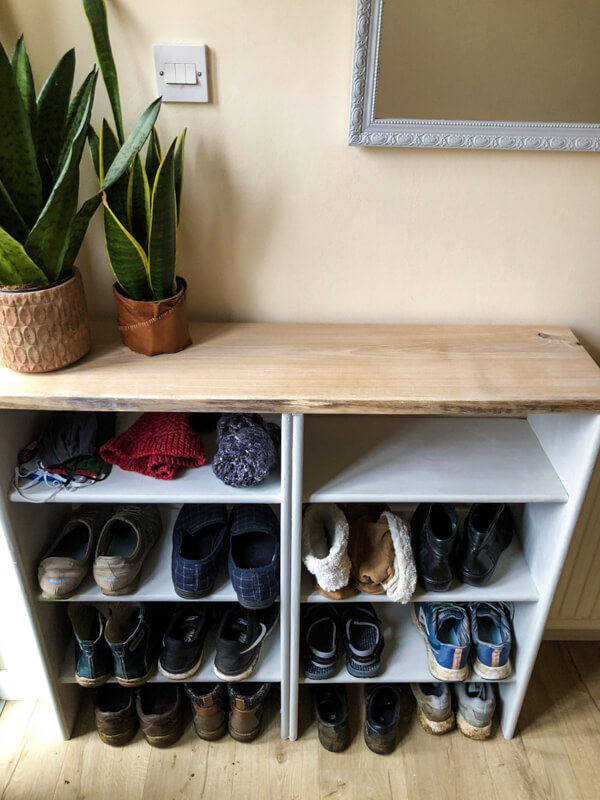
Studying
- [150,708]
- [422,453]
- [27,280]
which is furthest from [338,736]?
[27,280]

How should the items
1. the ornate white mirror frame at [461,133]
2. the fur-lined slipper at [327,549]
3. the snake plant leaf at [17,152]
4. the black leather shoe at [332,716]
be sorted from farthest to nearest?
the black leather shoe at [332,716] < the fur-lined slipper at [327,549] < the ornate white mirror frame at [461,133] < the snake plant leaf at [17,152]

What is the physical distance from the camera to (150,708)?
1.62 meters

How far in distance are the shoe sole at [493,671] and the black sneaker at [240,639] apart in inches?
19.6

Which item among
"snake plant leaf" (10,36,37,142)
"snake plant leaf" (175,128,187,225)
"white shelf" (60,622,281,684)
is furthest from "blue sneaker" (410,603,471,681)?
"snake plant leaf" (10,36,37,142)

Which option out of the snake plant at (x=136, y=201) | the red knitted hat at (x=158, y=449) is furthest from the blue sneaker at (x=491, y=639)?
the snake plant at (x=136, y=201)

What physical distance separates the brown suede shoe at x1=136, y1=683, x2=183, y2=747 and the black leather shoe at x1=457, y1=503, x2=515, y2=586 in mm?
789

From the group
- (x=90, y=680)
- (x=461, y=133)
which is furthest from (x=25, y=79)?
(x=90, y=680)

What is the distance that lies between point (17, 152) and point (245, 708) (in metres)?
1.31

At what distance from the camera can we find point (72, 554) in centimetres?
149

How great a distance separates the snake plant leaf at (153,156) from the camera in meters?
1.21

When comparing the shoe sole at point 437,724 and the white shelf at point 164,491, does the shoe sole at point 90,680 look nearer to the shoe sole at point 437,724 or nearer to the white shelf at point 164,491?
the white shelf at point 164,491

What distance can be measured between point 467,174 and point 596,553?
3.41ft

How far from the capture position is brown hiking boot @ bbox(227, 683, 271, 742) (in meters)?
1.57

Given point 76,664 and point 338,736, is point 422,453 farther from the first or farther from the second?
point 76,664
